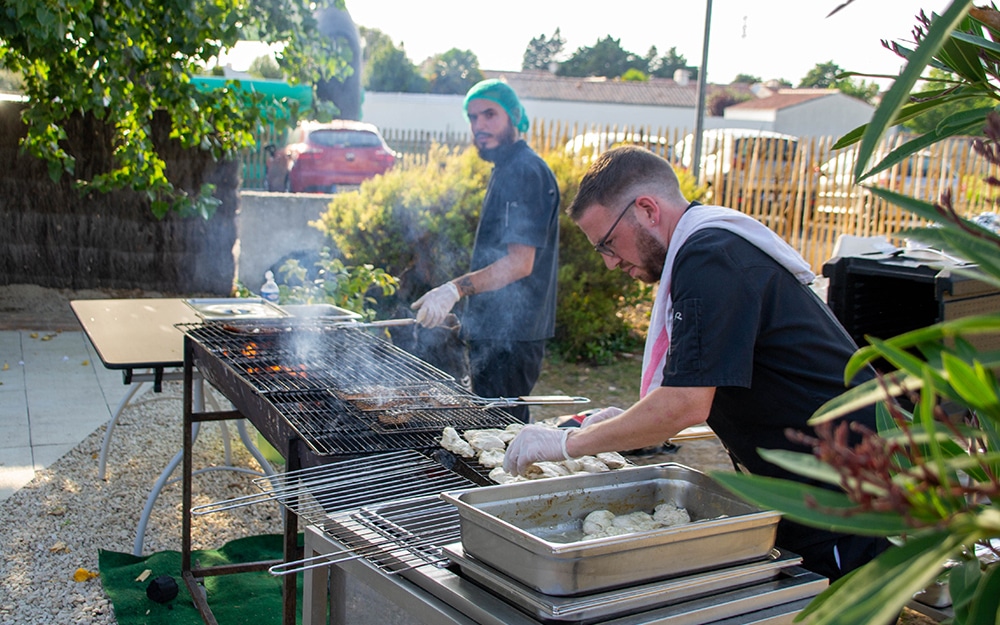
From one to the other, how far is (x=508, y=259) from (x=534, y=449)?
2.20 m

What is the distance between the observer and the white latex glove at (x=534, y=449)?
7.23 feet

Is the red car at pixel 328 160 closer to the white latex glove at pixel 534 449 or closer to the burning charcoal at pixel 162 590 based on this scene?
the burning charcoal at pixel 162 590

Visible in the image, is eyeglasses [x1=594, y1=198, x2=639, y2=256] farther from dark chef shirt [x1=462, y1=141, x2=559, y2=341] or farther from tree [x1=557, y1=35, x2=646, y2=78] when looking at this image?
tree [x1=557, y1=35, x2=646, y2=78]

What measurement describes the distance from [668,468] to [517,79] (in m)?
53.2

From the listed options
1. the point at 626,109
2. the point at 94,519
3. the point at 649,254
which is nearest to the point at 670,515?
the point at 649,254

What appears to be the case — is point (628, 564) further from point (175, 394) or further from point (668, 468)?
point (175, 394)

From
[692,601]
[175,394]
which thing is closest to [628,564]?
[692,601]

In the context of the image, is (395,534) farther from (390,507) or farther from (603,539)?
(603,539)

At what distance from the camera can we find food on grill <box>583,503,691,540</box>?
6.23 ft

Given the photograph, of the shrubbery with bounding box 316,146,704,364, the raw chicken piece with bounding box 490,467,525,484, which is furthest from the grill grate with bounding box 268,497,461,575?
the shrubbery with bounding box 316,146,704,364

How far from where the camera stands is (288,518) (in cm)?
249

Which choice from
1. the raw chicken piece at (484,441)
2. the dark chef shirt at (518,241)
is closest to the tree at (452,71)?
the dark chef shirt at (518,241)

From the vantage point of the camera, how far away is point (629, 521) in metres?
1.95

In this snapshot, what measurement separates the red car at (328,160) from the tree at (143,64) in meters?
10.1
